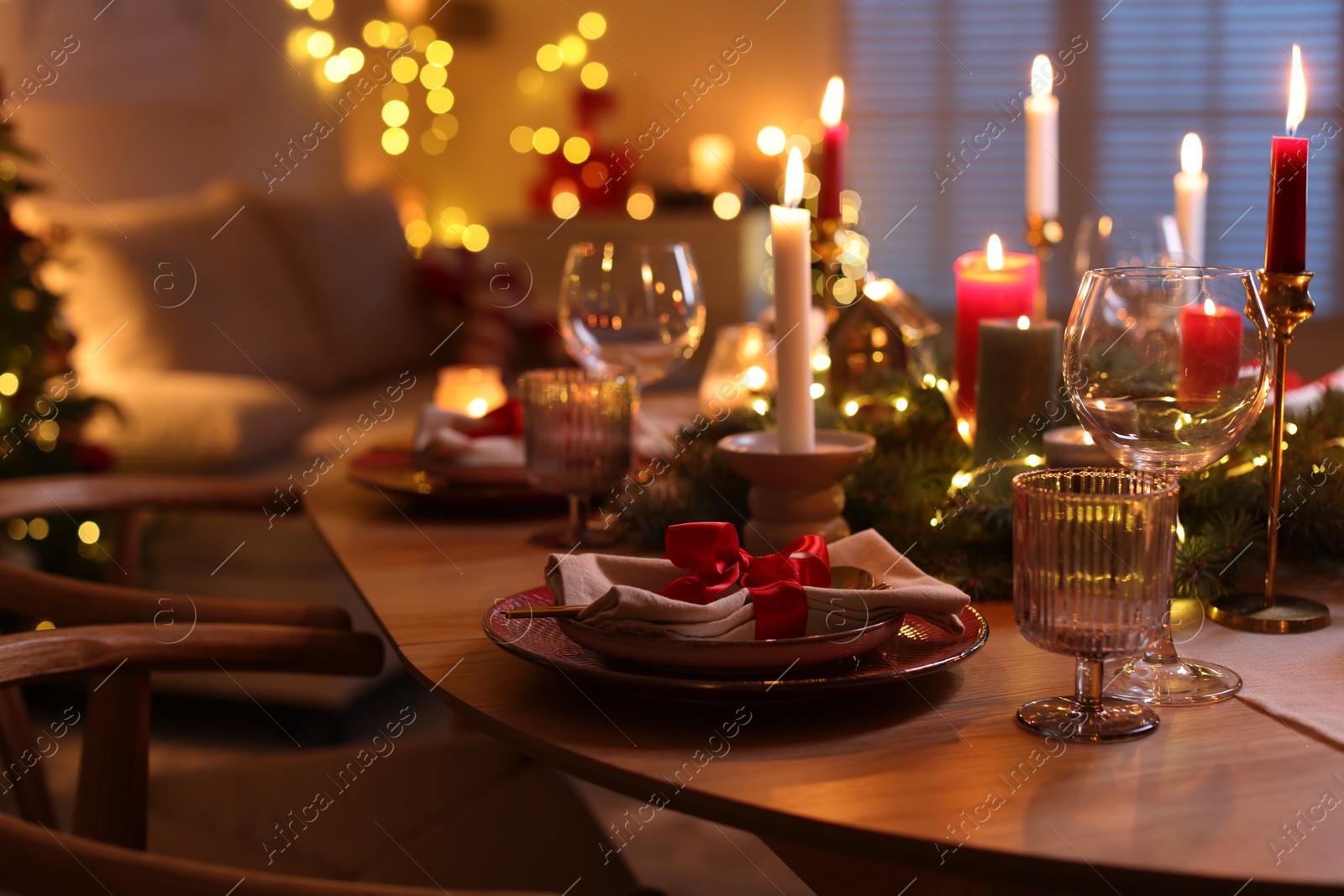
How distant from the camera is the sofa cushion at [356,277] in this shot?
9.98ft

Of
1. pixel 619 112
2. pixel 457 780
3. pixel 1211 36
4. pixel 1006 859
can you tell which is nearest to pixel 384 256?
pixel 619 112

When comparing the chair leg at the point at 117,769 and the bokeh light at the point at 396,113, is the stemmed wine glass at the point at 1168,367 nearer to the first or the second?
the chair leg at the point at 117,769

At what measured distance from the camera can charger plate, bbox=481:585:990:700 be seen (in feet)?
2.15

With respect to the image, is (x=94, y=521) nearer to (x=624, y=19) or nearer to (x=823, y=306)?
(x=823, y=306)

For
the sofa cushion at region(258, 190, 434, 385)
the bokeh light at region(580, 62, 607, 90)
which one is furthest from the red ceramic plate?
the bokeh light at region(580, 62, 607, 90)

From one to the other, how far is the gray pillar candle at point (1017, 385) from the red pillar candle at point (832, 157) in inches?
10.1

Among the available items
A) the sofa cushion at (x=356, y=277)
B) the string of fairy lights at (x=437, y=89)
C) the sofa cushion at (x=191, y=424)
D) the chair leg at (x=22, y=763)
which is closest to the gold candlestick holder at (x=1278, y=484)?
the chair leg at (x=22, y=763)

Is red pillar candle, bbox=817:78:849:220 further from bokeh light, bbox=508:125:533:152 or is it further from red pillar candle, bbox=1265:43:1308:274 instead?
bokeh light, bbox=508:125:533:152

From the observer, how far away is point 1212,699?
0.69 metres

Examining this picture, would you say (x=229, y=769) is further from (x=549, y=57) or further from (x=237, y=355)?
(x=549, y=57)

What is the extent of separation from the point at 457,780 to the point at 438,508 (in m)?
0.25

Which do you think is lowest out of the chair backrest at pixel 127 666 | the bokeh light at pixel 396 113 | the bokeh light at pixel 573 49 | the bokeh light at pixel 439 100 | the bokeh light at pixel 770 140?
the chair backrest at pixel 127 666

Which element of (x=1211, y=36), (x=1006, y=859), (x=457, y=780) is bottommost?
(x=457, y=780)

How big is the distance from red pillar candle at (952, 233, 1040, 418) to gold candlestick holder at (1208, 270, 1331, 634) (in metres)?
0.28
